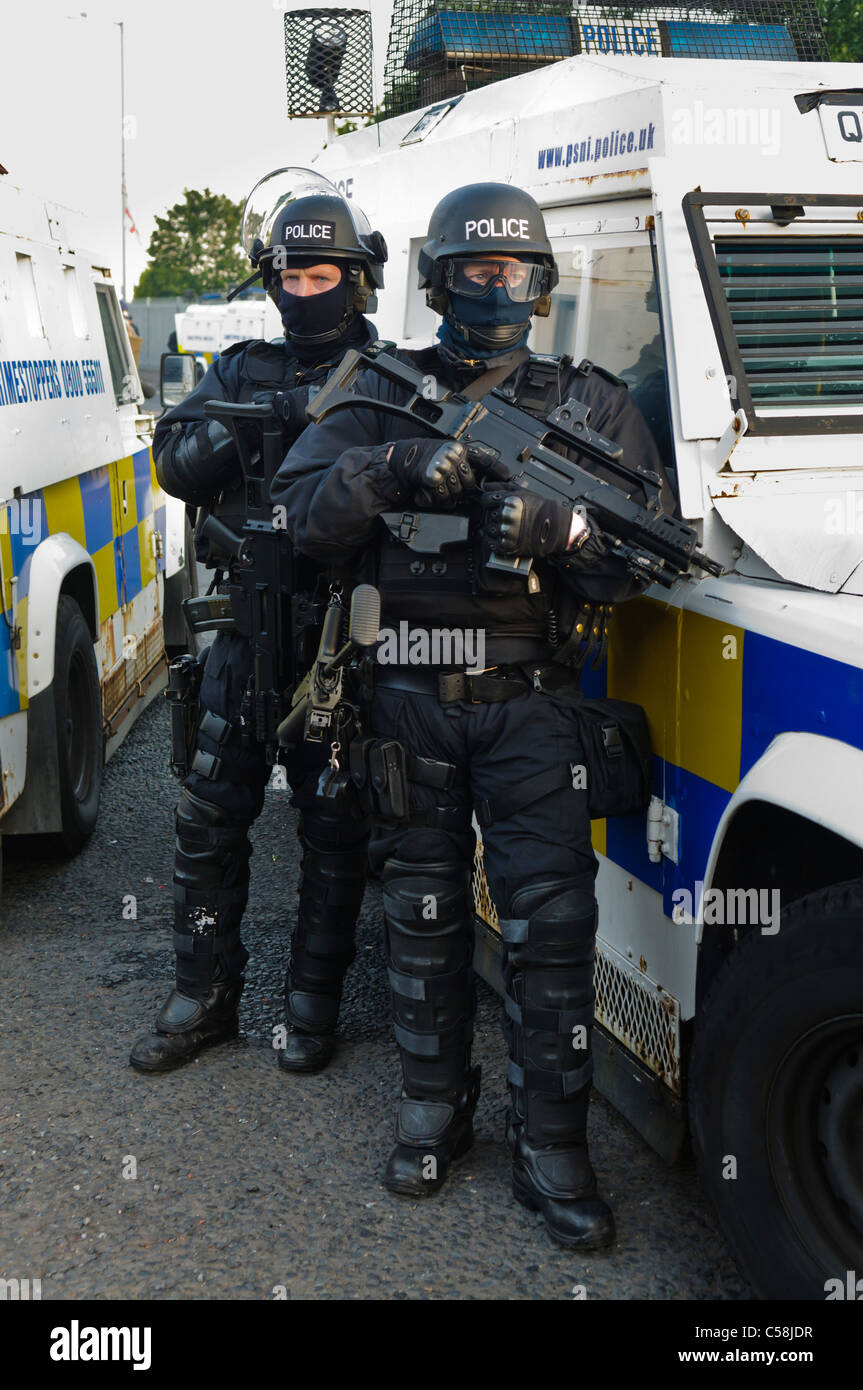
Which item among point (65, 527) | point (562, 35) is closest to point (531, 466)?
point (65, 527)

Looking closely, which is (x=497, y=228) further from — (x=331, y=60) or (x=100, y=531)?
(x=331, y=60)

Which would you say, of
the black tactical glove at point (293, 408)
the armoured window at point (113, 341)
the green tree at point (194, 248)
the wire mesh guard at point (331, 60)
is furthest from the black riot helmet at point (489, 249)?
the green tree at point (194, 248)

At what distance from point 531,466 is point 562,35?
2837 millimetres

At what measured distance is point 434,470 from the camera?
8.53 ft

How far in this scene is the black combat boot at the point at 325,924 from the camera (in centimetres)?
360

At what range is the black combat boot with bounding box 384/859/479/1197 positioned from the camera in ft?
9.58

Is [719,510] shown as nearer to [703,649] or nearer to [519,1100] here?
[703,649]

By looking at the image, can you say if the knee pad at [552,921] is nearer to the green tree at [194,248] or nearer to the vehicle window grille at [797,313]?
the vehicle window grille at [797,313]

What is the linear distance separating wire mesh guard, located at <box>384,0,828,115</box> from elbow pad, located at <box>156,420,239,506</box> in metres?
1.86

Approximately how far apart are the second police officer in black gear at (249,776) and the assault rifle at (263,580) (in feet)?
0.25

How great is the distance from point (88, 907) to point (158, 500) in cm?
271

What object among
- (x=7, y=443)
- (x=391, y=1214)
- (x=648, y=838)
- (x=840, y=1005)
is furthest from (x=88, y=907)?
(x=840, y=1005)

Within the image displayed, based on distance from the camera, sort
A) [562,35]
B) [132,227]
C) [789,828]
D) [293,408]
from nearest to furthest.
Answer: [789,828]
[293,408]
[562,35]
[132,227]

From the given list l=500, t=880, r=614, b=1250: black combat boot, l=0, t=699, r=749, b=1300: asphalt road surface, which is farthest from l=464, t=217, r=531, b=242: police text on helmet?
l=0, t=699, r=749, b=1300: asphalt road surface
